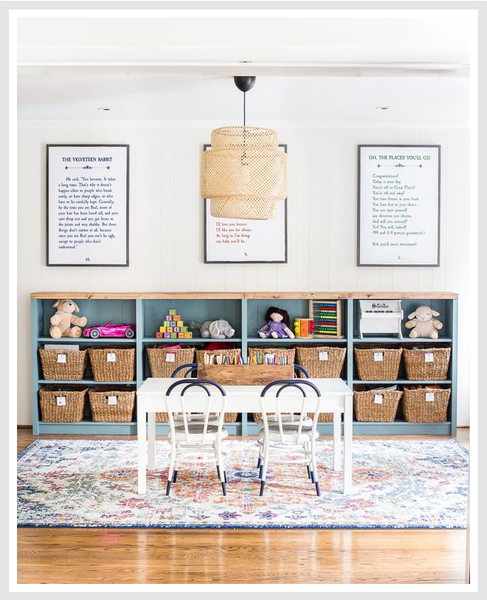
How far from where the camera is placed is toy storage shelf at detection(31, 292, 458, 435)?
6.10 meters

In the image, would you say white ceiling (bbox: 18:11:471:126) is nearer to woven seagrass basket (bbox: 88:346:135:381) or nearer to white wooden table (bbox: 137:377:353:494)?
white wooden table (bbox: 137:377:353:494)

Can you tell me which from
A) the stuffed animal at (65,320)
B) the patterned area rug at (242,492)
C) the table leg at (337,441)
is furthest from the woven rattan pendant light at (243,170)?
the stuffed animal at (65,320)

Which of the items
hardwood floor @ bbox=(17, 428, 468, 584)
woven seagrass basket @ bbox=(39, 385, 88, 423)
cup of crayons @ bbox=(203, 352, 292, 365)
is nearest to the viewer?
hardwood floor @ bbox=(17, 428, 468, 584)

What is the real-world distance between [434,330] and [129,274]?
262 cm

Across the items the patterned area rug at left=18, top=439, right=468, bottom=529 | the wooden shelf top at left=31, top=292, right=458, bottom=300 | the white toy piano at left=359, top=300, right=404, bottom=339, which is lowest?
the patterned area rug at left=18, top=439, right=468, bottom=529

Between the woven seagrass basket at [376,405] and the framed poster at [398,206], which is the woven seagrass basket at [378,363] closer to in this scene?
the woven seagrass basket at [376,405]

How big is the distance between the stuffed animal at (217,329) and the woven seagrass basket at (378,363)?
1.07m

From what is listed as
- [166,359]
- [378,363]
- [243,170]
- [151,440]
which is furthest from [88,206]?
[378,363]

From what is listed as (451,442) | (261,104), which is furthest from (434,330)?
(261,104)

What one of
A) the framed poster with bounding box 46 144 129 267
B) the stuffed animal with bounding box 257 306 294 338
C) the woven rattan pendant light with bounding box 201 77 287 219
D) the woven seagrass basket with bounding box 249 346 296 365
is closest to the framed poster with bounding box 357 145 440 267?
the stuffed animal with bounding box 257 306 294 338

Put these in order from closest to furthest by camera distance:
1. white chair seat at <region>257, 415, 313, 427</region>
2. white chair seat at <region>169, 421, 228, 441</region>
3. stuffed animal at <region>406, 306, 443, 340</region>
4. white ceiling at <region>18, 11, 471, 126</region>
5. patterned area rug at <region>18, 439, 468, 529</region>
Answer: white ceiling at <region>18, 11, 471, 126</region>, patterned area rug at <region>18, 439, 468, 529</region>, white chair seat at <region>169, 421, 228, 441</region>, white chair seat at <region>257, 415, 313, 427</region>, stuffed animal at <region>406, 306, 443, 340</region>

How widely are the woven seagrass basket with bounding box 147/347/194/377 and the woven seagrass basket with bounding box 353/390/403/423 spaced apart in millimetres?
1424

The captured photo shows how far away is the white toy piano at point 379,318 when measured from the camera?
6.21m

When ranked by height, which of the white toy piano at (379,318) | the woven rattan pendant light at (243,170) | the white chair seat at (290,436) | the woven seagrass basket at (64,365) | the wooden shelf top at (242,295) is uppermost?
the woven rattan pendant light at (243,170)
